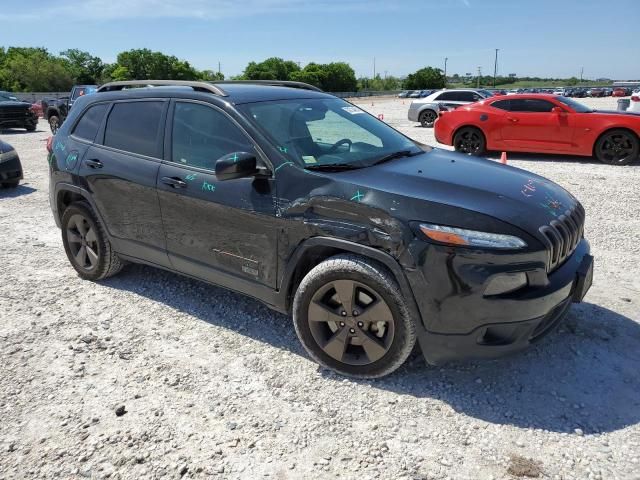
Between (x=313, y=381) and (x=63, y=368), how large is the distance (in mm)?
1643

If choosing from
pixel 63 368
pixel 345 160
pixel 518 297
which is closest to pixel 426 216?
pixel 518 297

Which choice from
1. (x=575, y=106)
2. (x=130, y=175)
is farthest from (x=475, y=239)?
(x=575, y=106)

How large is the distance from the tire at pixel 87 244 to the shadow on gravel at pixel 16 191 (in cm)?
469

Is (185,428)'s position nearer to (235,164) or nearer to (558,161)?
(235,164)

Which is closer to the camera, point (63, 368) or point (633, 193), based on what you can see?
point (63, 368)

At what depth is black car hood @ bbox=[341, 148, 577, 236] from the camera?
277 cm

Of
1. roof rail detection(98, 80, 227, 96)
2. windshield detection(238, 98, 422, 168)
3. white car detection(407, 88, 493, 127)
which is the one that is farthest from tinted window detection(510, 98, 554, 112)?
roof rail detection(98, 80, 227, 96)

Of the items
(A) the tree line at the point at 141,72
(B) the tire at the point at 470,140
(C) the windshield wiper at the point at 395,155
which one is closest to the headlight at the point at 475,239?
(C) the windshield wiper at the point at 395,155

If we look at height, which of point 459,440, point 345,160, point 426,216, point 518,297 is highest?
point 345,160

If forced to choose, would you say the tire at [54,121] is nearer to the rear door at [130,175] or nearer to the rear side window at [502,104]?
the rear side window at [502,104]

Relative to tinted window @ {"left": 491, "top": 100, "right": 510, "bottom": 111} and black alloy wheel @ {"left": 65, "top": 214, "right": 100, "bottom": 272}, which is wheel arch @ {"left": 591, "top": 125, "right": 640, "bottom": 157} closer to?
tinted window @ {"left": 491, "top": 100, "right": 510, "bottom": 111}

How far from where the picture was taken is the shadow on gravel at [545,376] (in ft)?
9.09

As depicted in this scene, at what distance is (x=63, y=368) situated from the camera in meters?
3.33

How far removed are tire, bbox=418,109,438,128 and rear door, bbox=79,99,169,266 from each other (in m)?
15.8
